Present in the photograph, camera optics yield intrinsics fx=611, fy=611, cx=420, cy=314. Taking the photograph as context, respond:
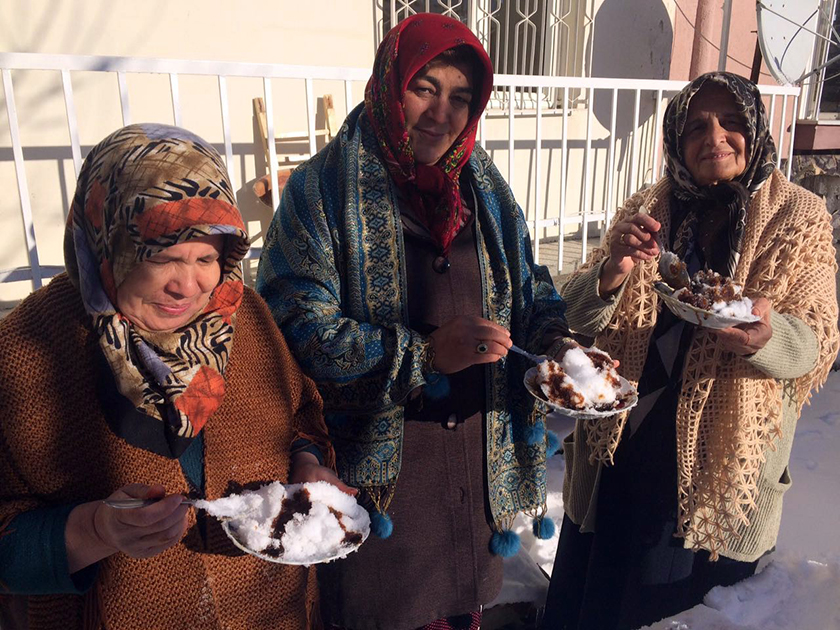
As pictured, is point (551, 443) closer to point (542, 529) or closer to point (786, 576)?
point (542, 529)

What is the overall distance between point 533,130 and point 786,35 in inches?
86.6

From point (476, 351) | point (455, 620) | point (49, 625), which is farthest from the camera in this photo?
point (455, 620)

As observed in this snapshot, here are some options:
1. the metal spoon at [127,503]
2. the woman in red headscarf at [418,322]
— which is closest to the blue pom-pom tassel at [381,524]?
the woman in red headscarf at [418,322]

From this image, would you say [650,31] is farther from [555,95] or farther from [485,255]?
[485,255]

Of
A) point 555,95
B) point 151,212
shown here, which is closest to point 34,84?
point 151,212

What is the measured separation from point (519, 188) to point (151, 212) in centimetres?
531

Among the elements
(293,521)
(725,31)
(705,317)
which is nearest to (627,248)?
(705,317)

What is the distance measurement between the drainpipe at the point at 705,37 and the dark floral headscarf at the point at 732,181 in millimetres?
4977

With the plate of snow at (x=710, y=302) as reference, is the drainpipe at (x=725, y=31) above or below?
above

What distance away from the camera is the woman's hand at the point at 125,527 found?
1052mm

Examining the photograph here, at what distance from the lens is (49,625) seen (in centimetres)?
120

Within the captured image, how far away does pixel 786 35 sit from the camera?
16.9 feet

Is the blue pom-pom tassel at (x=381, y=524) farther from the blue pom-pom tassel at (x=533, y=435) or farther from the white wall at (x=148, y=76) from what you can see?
the white wall at (x=148, y=76)

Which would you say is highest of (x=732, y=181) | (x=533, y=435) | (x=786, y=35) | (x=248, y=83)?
(x=786, y=35)
